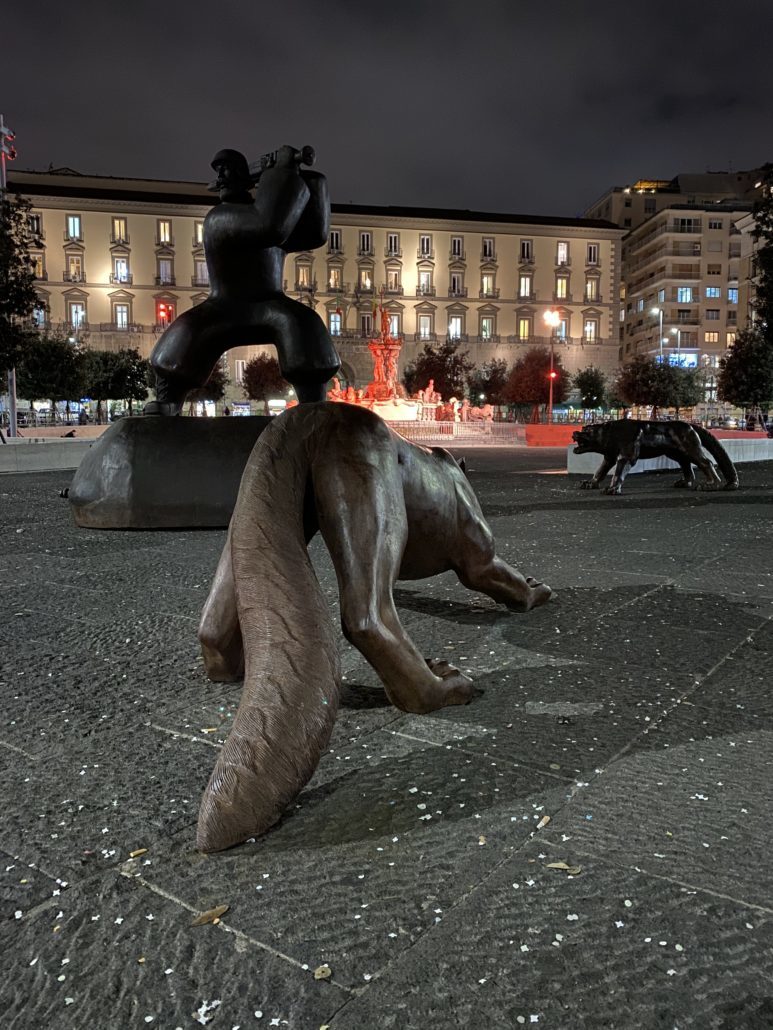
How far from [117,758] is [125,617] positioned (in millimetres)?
1709

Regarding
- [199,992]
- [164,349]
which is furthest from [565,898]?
[164,349]

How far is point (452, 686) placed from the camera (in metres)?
2.57

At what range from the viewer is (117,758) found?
7.30ft

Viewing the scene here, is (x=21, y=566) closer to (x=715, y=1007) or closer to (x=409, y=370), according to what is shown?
(x=715, y=1007)

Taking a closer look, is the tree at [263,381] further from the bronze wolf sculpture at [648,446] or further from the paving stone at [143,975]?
the paving stone at [143,975]

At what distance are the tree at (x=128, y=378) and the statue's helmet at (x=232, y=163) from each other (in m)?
46.0

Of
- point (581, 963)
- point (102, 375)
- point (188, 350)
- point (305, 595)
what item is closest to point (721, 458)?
point (188, 350)

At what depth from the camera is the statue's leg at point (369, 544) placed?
7.45ft

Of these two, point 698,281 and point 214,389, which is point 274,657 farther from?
point 698,281

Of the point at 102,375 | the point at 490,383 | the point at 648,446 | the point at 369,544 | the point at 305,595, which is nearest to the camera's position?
the point at 305,595

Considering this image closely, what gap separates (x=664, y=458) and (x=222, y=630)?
43.5 feet

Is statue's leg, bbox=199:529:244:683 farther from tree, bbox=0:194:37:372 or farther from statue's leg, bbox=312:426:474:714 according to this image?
tree, bbox=0:194:37:372

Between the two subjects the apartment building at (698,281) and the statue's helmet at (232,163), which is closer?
the statue's helmet at (232,163)

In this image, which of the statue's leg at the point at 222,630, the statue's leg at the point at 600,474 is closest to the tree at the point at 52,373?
the statue's leg at the point at 600,474
